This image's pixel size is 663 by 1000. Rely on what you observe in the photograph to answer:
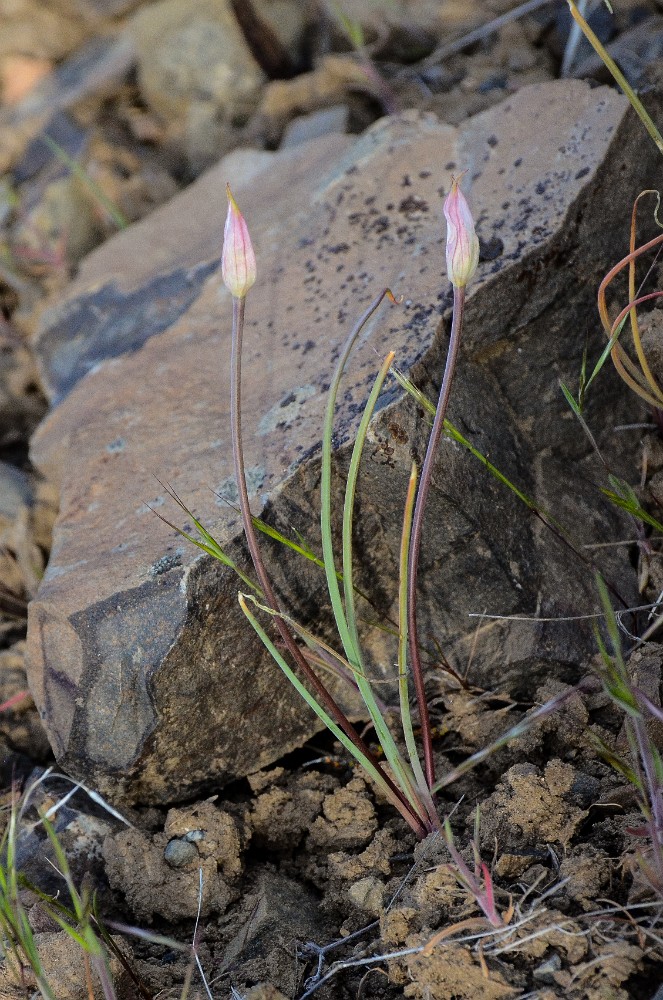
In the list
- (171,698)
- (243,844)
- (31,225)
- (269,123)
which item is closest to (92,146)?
(31,225)

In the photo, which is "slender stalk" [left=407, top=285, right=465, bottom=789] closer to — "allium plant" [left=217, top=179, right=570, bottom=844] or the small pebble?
"allium plant" [left=217, top=179, right=570, bottom=844]

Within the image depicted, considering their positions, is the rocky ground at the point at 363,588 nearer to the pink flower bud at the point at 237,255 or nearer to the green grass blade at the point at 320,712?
the green grass blade at the point at 320,712

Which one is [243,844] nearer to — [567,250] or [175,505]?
[175,505]

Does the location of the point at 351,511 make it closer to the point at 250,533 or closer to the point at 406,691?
the point at 250,533

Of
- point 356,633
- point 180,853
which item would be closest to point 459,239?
point 356,633

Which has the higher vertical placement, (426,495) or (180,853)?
(426,495)

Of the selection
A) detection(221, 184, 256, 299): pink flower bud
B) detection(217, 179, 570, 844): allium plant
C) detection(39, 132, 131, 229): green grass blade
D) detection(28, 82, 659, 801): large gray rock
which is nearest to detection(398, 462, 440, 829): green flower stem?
detection(217, 179, 570, 844): allium plant
